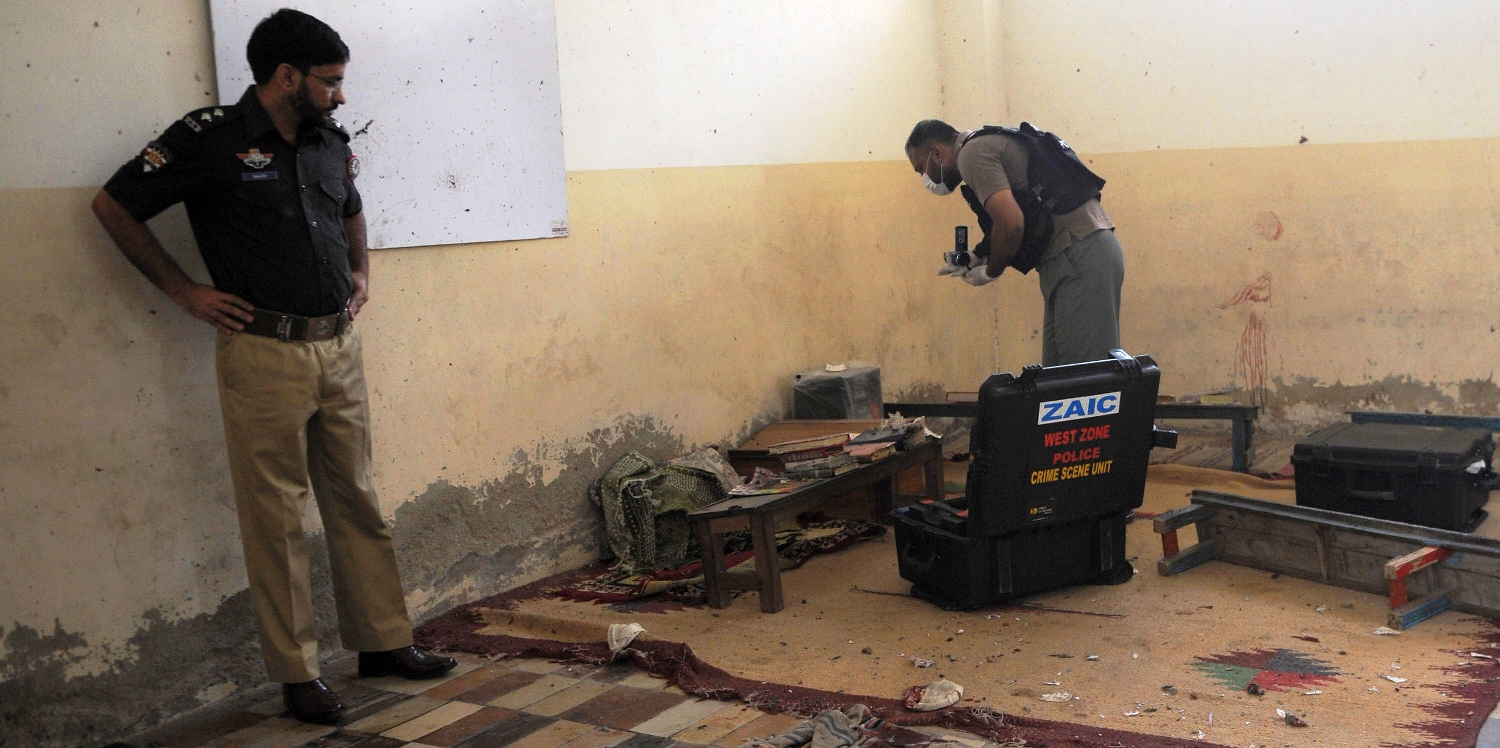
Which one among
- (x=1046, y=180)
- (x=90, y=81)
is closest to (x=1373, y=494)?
(x=1046, y=180)

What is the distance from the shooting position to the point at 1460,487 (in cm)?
377

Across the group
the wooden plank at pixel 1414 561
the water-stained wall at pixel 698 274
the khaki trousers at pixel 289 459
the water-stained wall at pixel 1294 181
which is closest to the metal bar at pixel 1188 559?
the wooden plank at pixel 1414 561

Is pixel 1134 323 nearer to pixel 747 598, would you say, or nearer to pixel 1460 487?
pixel 1460 487

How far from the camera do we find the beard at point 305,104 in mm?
3053

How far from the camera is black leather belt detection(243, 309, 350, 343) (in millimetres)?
3010

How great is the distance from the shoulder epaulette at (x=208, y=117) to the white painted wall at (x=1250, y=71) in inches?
173

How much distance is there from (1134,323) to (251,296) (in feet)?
15.0

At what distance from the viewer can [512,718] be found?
307cm

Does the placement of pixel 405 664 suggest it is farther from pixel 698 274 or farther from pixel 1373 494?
pixel 1373 494

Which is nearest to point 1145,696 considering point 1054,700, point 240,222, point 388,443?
point 1054,700

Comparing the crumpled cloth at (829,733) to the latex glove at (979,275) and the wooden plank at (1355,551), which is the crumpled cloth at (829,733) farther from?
the latex glove at (979,275)

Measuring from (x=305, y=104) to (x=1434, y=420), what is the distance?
4.17m

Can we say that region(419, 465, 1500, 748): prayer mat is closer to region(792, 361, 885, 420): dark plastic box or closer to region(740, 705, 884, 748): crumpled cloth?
region(740, 705, 884, 748): crumpled cloth

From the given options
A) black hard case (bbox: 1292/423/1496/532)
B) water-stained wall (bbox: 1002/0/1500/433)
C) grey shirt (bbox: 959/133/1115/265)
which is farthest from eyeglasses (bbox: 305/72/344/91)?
water-stained wall (bbox: 1002/0/1500/433)
